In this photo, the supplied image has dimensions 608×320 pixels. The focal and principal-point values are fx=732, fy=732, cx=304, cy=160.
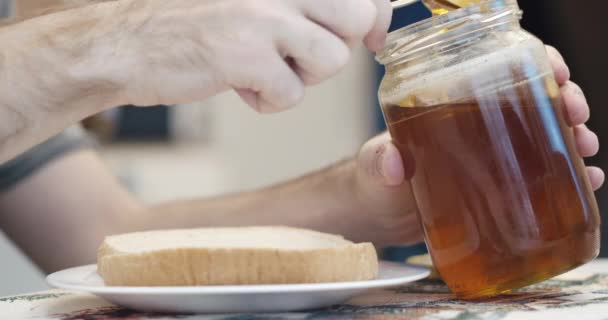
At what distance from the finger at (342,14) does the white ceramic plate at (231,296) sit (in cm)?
23

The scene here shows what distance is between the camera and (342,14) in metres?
A: 0.66

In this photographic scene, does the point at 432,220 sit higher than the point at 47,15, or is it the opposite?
the point at 47,15

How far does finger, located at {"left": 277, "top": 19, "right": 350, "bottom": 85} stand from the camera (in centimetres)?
65

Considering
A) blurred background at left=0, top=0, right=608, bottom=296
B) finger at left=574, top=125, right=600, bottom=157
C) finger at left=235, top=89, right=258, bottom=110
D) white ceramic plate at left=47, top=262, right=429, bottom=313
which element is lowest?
blurred background at left=0, top=0, right=608, bottom=296

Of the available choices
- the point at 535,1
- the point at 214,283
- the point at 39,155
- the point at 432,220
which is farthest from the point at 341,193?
the point at 535,1

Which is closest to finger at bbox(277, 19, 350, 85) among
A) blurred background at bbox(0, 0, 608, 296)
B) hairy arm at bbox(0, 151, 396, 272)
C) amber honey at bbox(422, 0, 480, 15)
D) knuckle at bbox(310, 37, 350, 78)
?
knuckle at bbox(310, 37, 350, 78)

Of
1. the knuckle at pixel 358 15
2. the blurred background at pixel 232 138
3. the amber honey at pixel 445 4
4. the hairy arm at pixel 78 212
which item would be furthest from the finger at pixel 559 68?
the blurred background at pixel 232 138

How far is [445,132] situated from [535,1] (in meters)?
1.96

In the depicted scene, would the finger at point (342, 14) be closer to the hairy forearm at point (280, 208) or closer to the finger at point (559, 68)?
the finger at point (559, 68)

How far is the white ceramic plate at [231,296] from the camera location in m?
0.57

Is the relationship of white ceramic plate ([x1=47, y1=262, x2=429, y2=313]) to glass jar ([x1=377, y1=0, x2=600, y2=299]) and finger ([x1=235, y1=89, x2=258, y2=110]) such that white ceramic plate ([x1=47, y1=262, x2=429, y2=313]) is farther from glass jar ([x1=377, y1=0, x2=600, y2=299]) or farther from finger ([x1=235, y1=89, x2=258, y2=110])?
finger ([x1=235, y1=89, x2=258, y2=110])

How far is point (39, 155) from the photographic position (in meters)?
1.39

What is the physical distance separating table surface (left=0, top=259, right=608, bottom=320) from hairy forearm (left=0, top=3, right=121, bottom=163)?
0.62ft

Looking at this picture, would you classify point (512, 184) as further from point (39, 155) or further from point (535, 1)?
point (535, 1)
